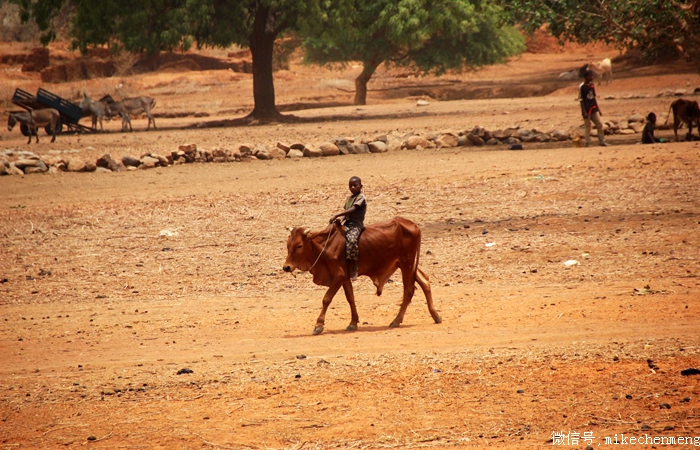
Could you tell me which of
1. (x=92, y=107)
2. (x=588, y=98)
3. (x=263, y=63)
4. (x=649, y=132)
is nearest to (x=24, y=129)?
(x=92, y=107)

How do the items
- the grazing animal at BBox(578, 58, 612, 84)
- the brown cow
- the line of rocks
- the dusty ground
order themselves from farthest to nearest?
the grazing animal at BBox(578, 58, 612, 84) < the line of rocks < the brown cow < the dusty ground

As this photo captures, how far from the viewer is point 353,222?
338 inches

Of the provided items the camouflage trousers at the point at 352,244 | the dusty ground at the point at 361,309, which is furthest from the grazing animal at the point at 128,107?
the camouflage trousers at the point at 352,244

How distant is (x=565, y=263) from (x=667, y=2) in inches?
318

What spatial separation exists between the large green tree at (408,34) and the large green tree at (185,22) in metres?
1.50

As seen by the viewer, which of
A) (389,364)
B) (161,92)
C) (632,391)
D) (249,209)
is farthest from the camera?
(161,92)

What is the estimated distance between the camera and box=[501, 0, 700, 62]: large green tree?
1705 cm

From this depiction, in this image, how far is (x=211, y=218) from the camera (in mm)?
15711

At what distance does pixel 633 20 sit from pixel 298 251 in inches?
551

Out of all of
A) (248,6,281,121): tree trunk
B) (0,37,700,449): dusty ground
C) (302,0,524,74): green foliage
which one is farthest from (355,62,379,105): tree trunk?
(0,37,700,449): dusty ground

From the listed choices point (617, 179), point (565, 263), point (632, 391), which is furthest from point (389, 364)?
point (617, 179)

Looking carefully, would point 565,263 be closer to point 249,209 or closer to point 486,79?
point 249,209

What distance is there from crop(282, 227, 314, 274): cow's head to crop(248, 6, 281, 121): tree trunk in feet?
88.8

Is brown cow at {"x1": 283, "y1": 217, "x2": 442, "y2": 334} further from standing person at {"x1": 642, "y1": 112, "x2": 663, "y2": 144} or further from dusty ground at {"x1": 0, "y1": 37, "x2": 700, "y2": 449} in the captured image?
standing person at {"x1": 642, "y1": 112, "x2": 663, "y2": 144}
